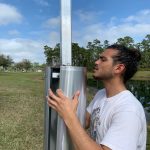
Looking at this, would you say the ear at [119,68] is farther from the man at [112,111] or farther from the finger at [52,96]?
the finger at [52,96]

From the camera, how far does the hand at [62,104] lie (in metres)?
1.83

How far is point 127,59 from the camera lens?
2.06 metres

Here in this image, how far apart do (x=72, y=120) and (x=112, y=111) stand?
9.5 inches

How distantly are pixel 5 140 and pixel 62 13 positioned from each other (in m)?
5.70

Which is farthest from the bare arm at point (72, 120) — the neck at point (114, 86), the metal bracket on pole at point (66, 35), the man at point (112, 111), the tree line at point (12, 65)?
the tree line at point (12, 65)

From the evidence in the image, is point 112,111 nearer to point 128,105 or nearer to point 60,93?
point 128,105

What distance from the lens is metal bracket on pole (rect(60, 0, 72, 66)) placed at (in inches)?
71.4

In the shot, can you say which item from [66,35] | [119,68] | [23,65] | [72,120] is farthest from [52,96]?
[23,65]

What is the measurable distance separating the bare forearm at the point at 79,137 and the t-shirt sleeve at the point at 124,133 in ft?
0.21

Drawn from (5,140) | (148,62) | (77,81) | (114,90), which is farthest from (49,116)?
(148,62)

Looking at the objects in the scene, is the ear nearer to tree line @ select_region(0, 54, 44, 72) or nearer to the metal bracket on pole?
the metal bracket on pole

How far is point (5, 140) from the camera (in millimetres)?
7223

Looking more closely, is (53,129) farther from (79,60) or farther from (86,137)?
(79,60)

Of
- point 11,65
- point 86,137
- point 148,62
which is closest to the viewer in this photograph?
point 86,137
